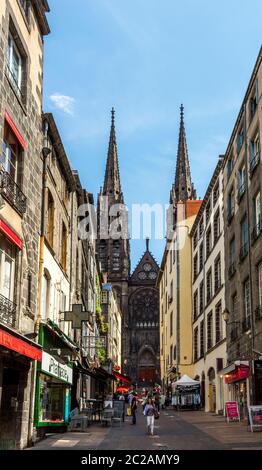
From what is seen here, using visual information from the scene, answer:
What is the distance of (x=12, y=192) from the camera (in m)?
15.2

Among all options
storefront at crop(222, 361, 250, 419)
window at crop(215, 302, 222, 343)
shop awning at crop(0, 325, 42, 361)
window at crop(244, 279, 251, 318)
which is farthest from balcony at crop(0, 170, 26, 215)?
window at crop(215, 302, 222, 343)

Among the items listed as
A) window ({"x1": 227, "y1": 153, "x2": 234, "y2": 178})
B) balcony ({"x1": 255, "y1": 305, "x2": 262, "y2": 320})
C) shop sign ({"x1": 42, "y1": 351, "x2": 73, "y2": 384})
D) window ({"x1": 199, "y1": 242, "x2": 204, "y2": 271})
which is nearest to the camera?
shop sign ({"x1": 42, "y1": 351, "x2": 73, "y2": 384})

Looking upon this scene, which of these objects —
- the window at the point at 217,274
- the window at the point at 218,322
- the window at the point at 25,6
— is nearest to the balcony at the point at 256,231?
the window at the point at 217,274

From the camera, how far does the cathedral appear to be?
104 metres

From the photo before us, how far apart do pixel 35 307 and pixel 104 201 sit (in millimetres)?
89689

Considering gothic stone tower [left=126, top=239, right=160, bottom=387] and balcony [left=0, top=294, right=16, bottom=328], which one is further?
gothic stone tower [left=126, top=239, right=160, bottom=387]

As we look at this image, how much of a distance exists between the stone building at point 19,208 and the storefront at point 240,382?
10293 millimetres

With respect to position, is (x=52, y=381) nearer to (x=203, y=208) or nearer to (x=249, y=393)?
(x=249, y=393)

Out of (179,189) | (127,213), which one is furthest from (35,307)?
(179,189)

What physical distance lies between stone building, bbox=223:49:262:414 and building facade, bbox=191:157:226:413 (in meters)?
2.99

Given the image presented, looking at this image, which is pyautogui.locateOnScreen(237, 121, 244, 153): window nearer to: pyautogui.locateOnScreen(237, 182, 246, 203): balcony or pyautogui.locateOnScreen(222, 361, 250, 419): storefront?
pyautogui.locateOnScreen(237, 182, 246, 203): balcony

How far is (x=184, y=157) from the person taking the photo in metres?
107

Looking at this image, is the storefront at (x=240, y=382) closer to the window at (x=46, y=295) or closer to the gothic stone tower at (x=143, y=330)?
the window at (x=46, y=295)

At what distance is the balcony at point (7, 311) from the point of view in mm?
14376
